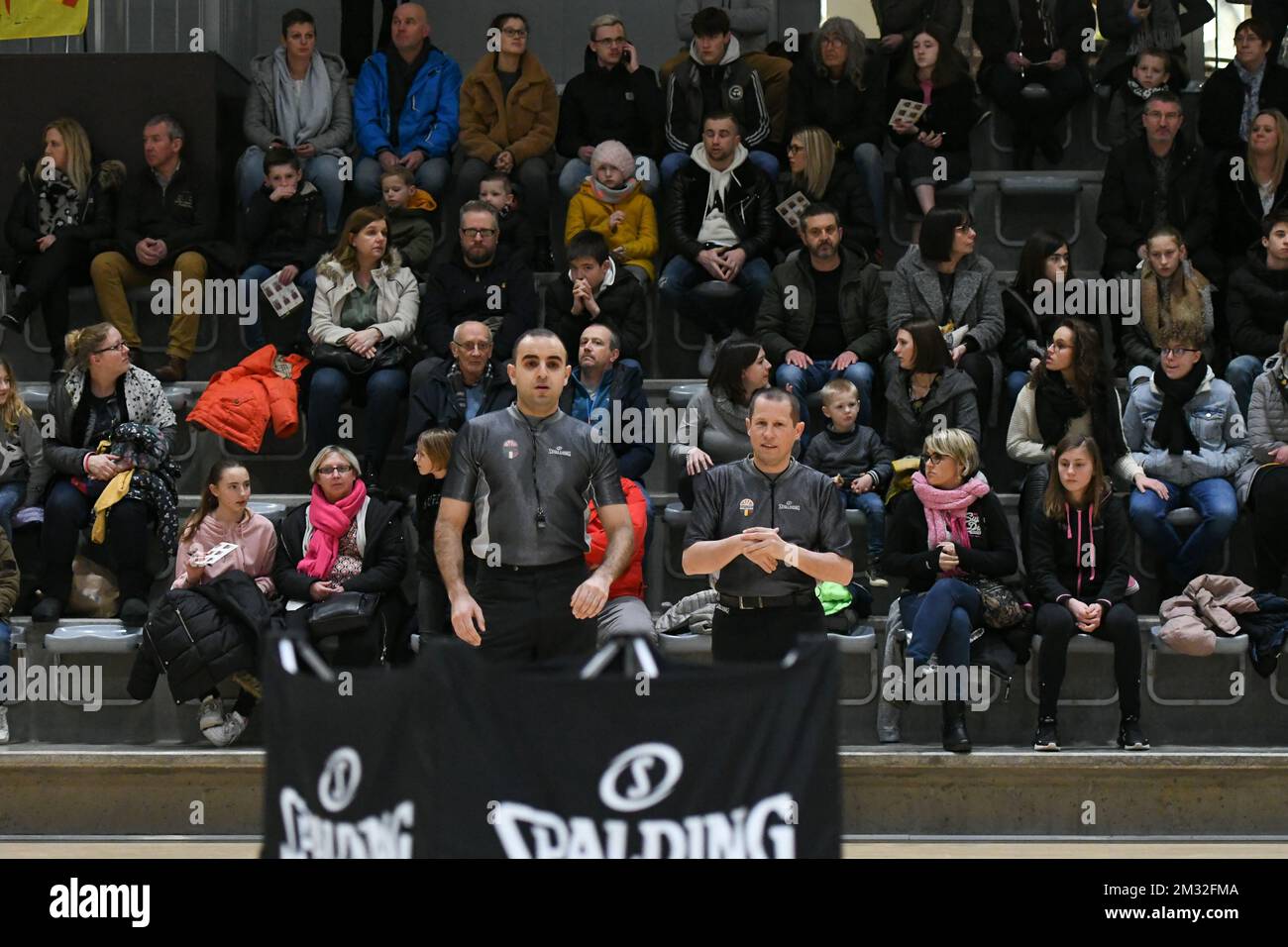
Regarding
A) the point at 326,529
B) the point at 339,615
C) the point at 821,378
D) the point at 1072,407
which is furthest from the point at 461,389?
the point at 1072,407

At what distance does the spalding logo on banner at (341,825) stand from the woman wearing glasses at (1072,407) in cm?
528

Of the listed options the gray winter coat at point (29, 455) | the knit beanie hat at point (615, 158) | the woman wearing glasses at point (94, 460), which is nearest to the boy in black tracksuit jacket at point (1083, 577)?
the knit beanie hat at point (615, 158)

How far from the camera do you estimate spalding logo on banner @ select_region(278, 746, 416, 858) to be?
392 cm

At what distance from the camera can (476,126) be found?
10.5 meters

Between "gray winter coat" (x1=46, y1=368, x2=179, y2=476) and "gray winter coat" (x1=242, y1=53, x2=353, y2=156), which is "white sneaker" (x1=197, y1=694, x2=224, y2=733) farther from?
"gray winter coat" (x1=242, y1=53, x2=353, y2=156)

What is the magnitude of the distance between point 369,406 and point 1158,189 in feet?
15.2

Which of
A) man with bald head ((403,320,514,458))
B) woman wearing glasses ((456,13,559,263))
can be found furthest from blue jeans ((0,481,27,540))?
woman wearing glasses ((456,13,559,263))

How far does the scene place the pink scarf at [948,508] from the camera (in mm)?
7914

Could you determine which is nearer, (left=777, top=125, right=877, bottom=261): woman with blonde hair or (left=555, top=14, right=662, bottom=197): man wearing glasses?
(left=777, top=125, right=877, bottom=261): woman with blonde hair

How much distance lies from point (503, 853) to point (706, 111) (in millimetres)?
7325

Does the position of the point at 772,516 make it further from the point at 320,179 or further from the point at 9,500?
the point at 320,179

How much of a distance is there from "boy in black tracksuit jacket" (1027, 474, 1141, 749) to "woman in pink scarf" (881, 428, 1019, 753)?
0.18 meters
